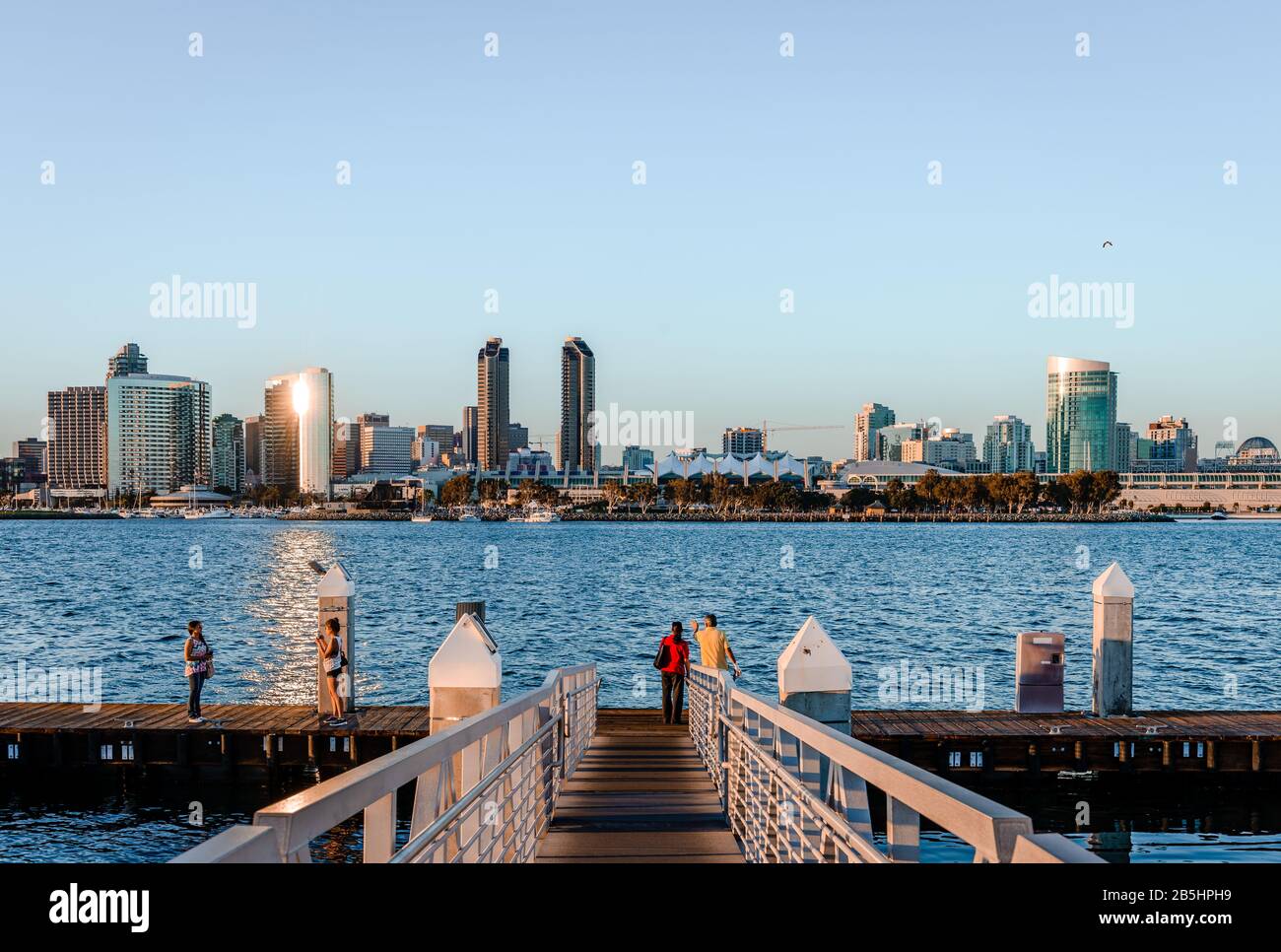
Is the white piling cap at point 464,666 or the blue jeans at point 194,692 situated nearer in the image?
the white piling cap at point 464,666

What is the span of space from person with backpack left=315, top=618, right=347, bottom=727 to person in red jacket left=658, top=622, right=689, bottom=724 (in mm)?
5750

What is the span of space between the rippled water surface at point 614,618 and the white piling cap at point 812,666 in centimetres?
798

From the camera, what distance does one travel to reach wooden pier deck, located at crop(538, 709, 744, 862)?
9.59m

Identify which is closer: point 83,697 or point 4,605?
point 83,697

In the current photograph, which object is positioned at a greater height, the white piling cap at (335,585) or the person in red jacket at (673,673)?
the white piling cap at (335,585)

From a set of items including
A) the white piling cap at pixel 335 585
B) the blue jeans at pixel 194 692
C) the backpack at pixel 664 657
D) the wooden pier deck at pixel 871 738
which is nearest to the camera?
the wooden pier deck at pixel 871 738

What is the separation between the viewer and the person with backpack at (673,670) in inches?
765

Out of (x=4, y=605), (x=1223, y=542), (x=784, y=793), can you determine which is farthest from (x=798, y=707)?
(x=1223, y=542)

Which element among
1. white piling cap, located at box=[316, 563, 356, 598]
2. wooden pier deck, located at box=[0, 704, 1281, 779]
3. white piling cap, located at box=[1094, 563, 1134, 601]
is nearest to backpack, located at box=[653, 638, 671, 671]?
wooden pier deck, located at box=[0, 704, 1281, 779]

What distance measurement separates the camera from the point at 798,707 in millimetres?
12289

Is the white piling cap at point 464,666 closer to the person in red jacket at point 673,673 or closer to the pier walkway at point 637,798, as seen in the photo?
the pier walkway at point 637,798

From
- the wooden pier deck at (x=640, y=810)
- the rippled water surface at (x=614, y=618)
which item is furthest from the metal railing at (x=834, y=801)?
the rippled water surface at (x=614, y=618)
